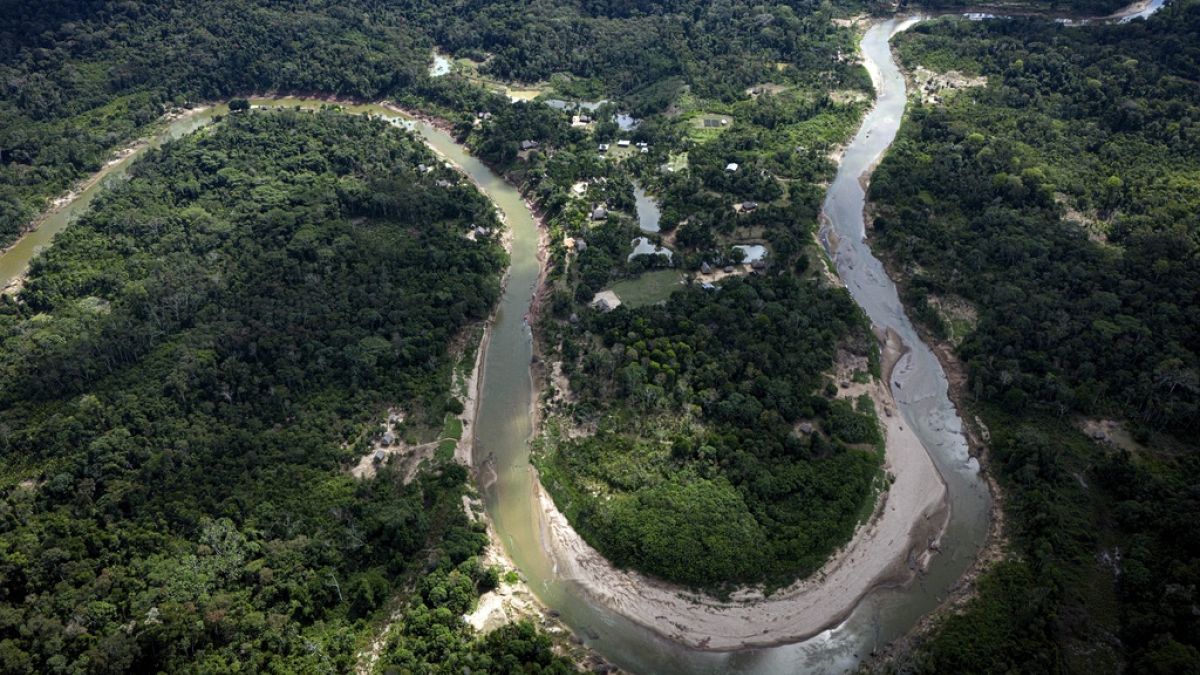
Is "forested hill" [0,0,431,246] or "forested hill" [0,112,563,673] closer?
"forested hill" [0,112,563,673]

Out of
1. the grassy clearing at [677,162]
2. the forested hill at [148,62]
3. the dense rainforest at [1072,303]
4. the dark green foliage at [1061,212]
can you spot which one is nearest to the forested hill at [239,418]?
the forested hill at [148,62]

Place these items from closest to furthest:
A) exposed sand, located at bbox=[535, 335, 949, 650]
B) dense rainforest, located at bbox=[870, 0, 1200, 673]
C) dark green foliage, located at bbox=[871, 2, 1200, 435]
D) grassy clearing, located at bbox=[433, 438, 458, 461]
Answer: dense rainforest, located at bbox=[870, 0, 1200, 673]
exposed sand, located at bbox=[535, 335, 949, 650]
grassy clearing, located at bbox=[433, 438, 458, 461]
dark green foliage, located at bbox=[871, 2, 1200, 435]

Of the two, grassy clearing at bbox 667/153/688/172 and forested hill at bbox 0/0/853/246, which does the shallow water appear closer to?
grassy clearing at bbox 667/153/688/172

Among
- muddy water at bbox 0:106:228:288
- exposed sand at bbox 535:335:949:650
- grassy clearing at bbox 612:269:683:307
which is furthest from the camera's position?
muddy water at bbox 0:106:228:288

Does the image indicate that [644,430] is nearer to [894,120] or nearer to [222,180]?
[222,180]

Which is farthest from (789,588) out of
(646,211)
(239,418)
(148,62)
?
(148,62)

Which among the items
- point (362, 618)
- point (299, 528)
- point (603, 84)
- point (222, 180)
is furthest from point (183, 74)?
point (362, 618)

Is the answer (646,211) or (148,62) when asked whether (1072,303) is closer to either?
(646,211)

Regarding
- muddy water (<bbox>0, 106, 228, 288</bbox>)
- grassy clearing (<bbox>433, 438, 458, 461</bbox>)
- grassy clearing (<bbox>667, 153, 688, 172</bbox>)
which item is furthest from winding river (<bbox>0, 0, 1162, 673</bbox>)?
grassy clearing (<bbox>667, 153, 688, 172</bbox>)
